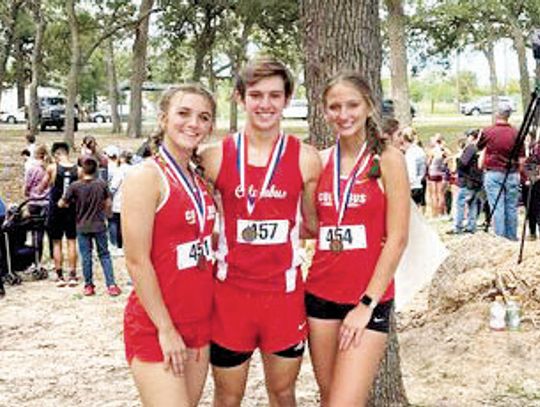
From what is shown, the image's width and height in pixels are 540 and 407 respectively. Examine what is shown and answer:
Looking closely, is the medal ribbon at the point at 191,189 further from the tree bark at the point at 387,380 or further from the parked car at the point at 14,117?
the parked car at the point at 14,117

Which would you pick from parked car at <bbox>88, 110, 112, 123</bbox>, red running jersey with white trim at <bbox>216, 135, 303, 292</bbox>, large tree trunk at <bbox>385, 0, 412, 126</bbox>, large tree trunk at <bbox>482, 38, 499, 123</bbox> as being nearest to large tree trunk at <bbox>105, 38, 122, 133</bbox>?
large tree trunk at <bbox>482, 38, 499, 123</bbox>

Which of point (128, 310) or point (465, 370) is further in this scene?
point (465, 370)

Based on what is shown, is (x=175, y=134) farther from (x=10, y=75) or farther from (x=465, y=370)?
(x=10, y=75)

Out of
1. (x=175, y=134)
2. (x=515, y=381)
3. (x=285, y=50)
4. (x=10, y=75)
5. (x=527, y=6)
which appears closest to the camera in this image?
(x=175, y=134)

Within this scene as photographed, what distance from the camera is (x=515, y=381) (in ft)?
16.5

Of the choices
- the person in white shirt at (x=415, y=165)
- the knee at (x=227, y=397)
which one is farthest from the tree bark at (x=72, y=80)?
the knee at (x=227, y=397)

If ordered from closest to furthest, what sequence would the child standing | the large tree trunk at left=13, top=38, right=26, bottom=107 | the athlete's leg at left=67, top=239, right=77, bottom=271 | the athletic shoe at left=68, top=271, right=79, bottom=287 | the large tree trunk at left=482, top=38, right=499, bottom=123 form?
the child standing < the athletic shoe at left=68, top=271, right=79, bottom=287 < the athlete's leg at left=67, top=239, right=77, bottom=271 < the large tree trunk at left=482, top=38, right=499, bottom=123 < the large tree trunk at left=13, top=38, right=26, bottom=107

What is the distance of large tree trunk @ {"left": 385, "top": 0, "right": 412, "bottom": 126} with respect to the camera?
62.2 ft

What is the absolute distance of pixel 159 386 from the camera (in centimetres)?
282

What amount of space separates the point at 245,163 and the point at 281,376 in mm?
860

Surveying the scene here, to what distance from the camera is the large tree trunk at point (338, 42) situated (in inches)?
156

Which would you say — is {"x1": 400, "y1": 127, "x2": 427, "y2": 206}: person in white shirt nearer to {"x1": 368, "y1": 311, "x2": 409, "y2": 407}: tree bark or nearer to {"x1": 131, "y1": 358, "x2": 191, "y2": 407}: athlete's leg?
{"x1": 368, "y1": 311, "x2": 409, "y2": 407}: tree bark

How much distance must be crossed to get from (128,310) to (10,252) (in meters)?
Result: 6.95

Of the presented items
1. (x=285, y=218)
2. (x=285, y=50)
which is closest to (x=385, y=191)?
(x=285, y=218)
